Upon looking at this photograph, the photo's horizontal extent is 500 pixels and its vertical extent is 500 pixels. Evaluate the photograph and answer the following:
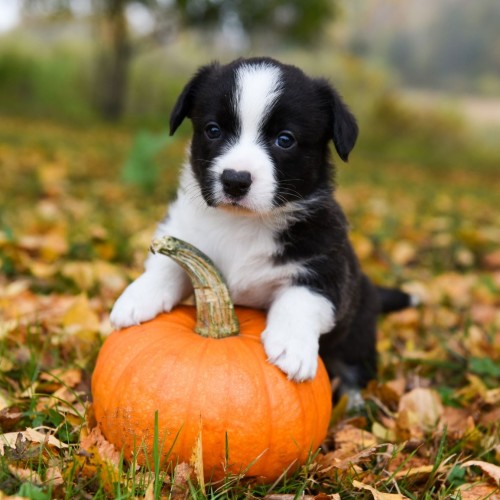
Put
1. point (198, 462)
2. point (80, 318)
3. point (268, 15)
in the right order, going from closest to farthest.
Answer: point (198, 462)
point (80, 318)
point (268, 15)

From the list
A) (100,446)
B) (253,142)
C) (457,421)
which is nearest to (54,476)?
(100,446)

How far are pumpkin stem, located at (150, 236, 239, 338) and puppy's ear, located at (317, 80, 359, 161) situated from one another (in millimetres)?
677

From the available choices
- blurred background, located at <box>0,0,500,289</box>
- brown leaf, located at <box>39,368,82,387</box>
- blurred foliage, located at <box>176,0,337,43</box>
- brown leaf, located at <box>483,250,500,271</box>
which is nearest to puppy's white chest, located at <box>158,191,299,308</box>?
brown leaf, located at <box>39,368,82,387</box>

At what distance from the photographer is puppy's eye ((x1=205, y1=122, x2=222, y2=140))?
235 cm

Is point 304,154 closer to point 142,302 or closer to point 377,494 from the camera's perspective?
point 142,302

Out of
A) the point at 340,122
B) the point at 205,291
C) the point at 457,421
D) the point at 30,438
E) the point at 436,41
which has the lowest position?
the point at 457,421

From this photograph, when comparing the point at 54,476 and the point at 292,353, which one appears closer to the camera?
the point at 54,476

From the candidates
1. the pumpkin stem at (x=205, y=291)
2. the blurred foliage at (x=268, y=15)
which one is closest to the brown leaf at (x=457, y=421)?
the pumpkin stem at (x=205, y=291)

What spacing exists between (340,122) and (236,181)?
0.55 m

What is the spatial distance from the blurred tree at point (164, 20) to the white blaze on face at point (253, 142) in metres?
18.4

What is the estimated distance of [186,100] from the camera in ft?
8.42

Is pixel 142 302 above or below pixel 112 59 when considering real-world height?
below

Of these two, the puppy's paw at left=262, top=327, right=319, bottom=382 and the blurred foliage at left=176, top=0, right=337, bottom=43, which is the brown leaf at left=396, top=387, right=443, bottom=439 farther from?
the blurred foliage at left=176, top=0, right=337, bottom=43

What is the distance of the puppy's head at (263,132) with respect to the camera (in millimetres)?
2191
